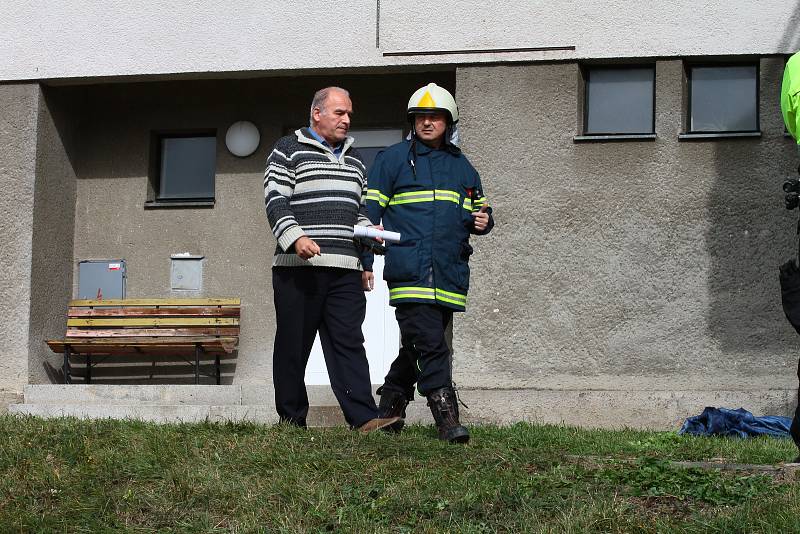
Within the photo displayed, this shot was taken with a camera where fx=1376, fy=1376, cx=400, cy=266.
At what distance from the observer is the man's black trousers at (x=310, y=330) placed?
7820mm

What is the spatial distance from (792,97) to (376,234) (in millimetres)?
2333

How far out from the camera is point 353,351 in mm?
7855

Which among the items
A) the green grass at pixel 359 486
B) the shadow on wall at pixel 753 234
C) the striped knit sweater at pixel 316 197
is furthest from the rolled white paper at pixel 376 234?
the shadow on wall at pixel 753 234

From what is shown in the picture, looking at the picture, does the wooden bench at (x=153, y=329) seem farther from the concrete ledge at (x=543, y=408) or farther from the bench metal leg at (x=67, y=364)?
the concrete ledge at (x=543, y=408)

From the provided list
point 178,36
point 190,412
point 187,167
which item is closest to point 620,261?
point 190,412

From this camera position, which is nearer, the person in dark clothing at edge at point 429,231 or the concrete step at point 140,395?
the person in dark clothing at edge at point 429,231

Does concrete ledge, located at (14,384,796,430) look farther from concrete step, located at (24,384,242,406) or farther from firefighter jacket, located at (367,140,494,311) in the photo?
firefighter jacket, located at (367,140,494,311)

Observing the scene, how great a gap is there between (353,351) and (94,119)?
6.35 meters

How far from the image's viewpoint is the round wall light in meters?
13.0

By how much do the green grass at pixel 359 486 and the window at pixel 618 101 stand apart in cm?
443

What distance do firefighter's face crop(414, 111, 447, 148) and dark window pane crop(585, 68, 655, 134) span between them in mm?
3716

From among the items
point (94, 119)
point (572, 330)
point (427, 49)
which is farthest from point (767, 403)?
point (94, 119)

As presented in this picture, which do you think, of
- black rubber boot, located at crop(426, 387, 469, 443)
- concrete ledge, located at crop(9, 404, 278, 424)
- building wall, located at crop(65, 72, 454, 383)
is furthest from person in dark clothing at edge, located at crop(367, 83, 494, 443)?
building wall, located at crop(65, 72, 454, 383)

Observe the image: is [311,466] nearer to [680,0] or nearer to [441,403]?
[441,403]
